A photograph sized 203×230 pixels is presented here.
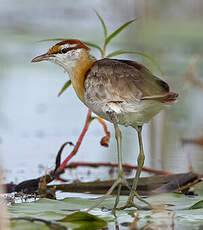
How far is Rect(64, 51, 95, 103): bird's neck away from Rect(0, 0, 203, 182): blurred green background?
156 cm

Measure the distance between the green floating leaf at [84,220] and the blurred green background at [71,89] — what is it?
1.98 metres

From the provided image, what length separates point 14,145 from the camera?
6.97 meters

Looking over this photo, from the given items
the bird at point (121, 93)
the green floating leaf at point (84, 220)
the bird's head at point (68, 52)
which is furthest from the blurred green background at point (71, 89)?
the green floating leaf at point (84, 220)

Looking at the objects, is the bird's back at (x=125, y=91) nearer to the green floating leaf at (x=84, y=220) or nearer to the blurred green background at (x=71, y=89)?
the green floating leaf at (x=84, y=220)

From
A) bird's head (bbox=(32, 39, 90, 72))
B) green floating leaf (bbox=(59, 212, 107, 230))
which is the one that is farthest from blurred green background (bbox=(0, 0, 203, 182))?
green floating leaf (bbox=(59, 212, 107, 230))

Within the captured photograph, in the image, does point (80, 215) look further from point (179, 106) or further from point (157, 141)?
point (179, 106)

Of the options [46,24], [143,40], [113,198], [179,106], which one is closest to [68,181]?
[113,198]

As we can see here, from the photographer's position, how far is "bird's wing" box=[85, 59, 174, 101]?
391 cm

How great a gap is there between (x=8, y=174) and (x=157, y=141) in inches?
80.9

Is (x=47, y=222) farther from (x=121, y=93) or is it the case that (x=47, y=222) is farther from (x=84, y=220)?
(x=121, y=93)

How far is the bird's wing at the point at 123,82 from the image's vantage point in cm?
391

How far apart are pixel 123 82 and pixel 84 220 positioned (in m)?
0.93

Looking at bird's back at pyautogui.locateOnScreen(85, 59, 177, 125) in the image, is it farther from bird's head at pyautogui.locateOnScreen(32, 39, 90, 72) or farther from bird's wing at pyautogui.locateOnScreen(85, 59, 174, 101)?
bird's head at pyautogui.locateOnScreen(32, 39, 90, 72)

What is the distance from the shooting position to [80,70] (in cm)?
427
